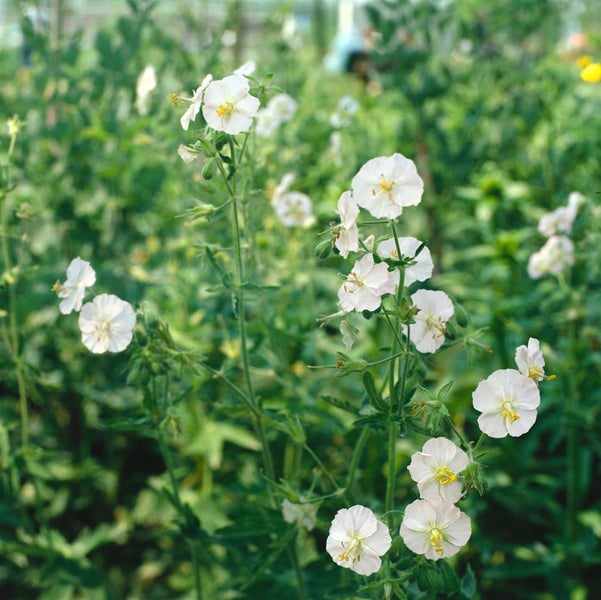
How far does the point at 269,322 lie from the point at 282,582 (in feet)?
1.89

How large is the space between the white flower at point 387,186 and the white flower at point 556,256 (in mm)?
996

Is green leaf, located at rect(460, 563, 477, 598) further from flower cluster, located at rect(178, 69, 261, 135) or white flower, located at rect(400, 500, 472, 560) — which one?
flower cluster, located at rect(178, 69, 261, 135)

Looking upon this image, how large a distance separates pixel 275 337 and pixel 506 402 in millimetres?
862

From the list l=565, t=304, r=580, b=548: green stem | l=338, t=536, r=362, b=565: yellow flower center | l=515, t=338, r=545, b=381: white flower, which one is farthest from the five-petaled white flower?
l=338, t=536, r=362, b=565: yellow flower center

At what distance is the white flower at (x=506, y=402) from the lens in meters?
1.17

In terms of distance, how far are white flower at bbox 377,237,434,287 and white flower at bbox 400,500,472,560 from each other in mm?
352

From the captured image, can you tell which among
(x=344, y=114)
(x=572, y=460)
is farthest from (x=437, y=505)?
(x=344, y=114)

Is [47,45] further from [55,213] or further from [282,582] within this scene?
[282,582]

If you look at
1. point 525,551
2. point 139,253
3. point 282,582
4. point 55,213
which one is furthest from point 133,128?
point 525,551

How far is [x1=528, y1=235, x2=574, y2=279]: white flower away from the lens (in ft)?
6.89

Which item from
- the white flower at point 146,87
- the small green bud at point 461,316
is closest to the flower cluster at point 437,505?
the small green bud at point 461,316

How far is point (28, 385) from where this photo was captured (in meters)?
2.77

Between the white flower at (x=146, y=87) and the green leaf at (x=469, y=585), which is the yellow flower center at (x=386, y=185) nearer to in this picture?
the green leaf at (x=469, y=585)

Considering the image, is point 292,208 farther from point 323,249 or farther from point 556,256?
point 323,249
